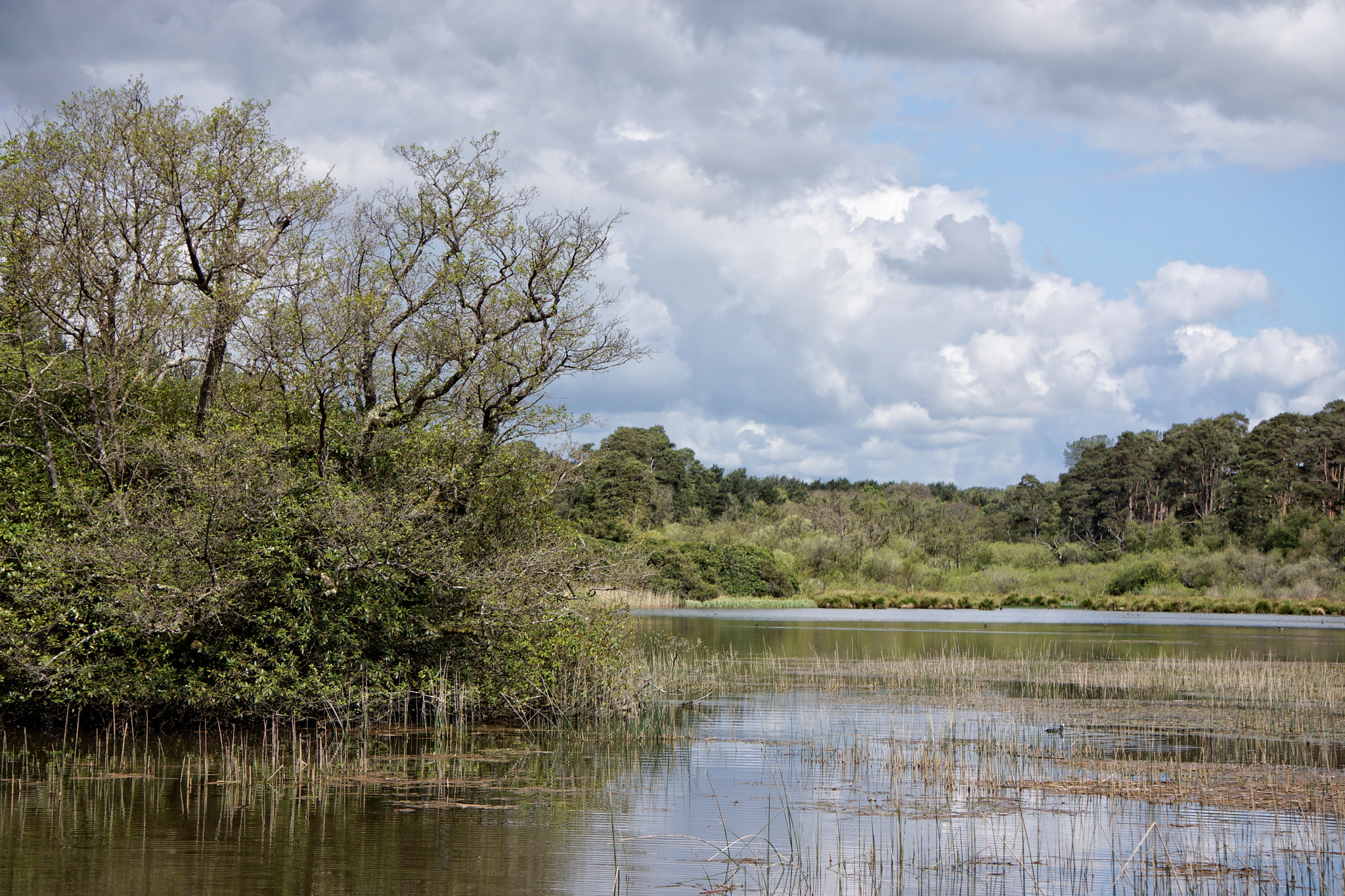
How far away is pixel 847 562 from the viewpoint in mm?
85500

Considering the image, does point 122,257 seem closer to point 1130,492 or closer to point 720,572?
point 720,572

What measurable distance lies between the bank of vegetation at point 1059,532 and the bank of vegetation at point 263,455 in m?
38.3

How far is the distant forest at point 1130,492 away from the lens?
288 ft

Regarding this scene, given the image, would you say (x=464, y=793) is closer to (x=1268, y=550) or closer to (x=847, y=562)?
(x=847, y=562)

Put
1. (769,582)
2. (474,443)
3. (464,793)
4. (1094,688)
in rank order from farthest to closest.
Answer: (769,582)
(1094,688)
(474,443)
(464,793)

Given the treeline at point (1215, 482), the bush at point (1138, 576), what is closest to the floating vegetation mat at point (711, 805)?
the bush at point (1138, 576)

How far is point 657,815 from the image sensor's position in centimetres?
1332

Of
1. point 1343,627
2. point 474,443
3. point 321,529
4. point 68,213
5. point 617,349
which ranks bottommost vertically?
point 1343,627

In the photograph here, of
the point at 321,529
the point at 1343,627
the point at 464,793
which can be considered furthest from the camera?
the point at 1343,627

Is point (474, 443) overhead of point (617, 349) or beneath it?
beneath

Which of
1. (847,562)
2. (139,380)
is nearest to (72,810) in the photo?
(139,380)

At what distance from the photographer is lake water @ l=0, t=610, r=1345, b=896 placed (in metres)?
10.4

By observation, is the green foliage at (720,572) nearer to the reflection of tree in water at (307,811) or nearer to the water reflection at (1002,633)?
the water reflection at (1002,633)

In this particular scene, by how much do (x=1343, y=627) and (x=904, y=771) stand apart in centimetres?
4960
